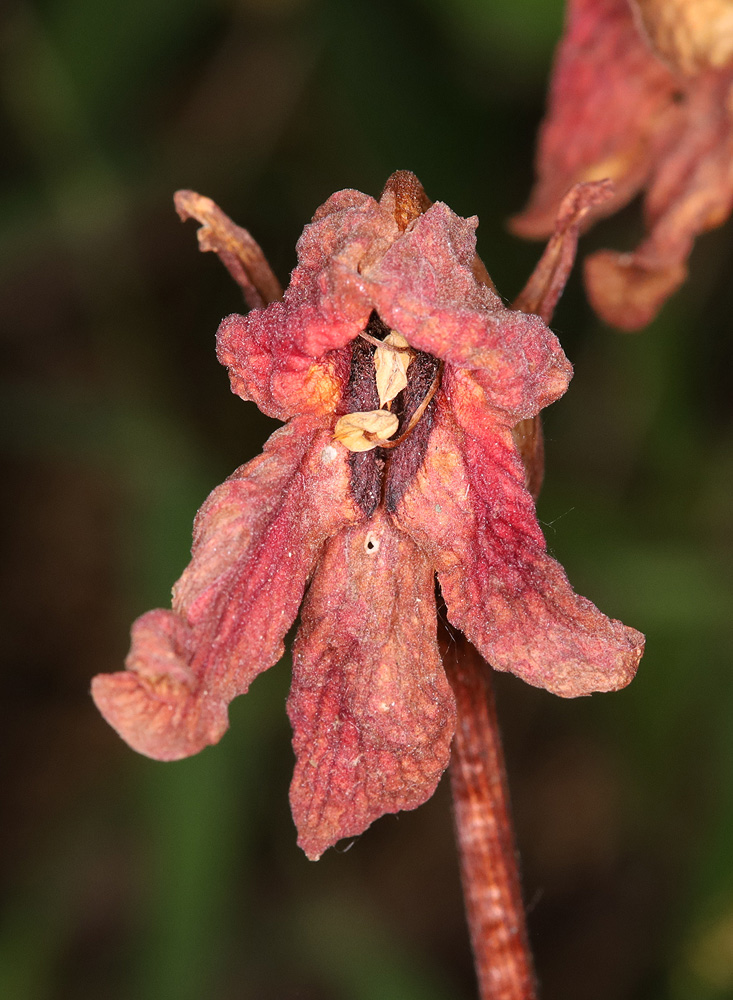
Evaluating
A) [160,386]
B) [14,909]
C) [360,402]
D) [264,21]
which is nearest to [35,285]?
[160,386]

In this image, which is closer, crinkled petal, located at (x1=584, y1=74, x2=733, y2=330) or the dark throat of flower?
the dark throat of flower

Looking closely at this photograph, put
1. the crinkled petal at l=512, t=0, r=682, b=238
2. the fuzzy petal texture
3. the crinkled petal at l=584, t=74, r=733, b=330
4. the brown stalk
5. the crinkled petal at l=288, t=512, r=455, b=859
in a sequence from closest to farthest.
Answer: the fuzzy petal texture, the crinkled petal at l=288, t=512, r=455, b=859, the brown stalk, the crinkled petal at l=584, t=74, r=733, b=330, the crinkled petal at l=512, t=0, r=682, b=238

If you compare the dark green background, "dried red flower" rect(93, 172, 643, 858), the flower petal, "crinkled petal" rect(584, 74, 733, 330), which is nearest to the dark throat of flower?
"dried red flower" rect(93, 172, 643, 858)

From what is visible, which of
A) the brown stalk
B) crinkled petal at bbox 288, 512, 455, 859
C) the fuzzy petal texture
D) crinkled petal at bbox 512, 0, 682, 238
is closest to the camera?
the fuzzy petal texture

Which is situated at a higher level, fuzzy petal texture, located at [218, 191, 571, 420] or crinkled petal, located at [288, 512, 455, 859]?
fuzzy petal texture, located at [218, 191, 571, 420]

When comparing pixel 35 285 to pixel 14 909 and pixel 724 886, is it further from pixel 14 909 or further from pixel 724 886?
pixel 724 886

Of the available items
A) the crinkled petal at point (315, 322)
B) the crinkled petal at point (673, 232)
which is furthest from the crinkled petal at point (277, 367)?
the crinkled petal at point (673, 232)

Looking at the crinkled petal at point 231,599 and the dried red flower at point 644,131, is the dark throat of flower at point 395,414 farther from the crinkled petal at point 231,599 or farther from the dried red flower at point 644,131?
the dried red flower at point 644,131

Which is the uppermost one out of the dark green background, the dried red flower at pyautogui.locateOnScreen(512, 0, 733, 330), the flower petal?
the dried red flower at pyautogui.locateOnScreen(512, 0, 733, 330)

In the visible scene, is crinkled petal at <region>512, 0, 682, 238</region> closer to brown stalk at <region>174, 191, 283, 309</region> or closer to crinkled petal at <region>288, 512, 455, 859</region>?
brown stalk at <region>174, 191, 283, 309</region>

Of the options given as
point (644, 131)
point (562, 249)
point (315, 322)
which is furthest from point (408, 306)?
point (644, 131)
